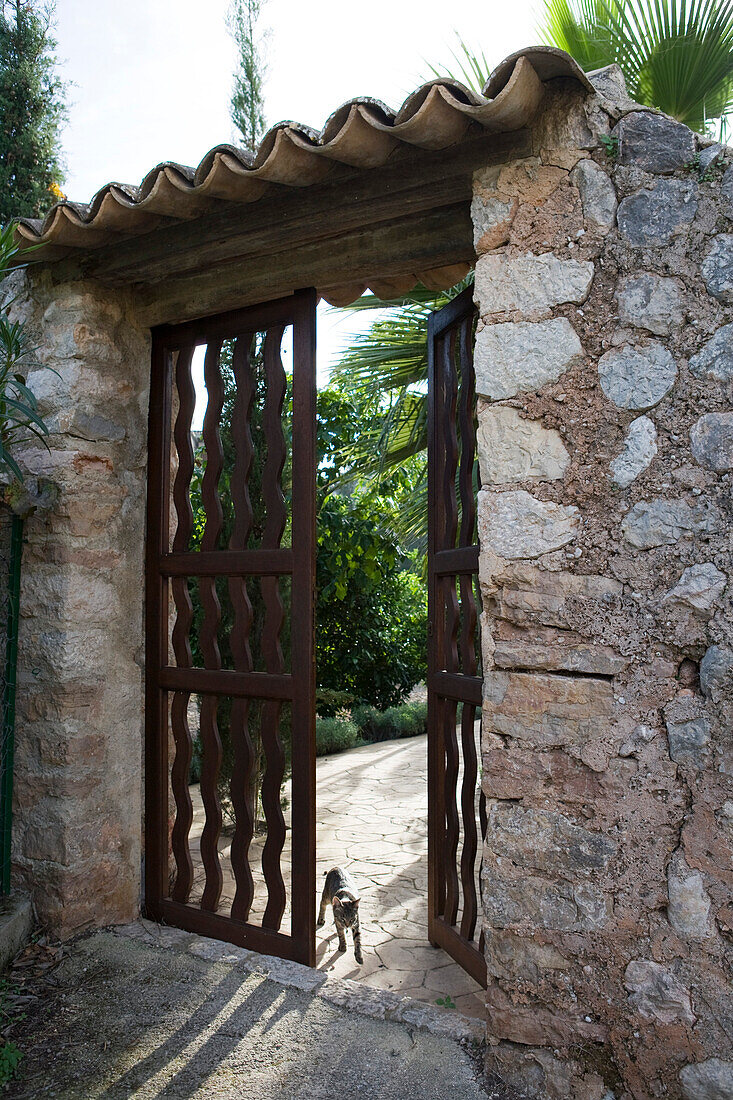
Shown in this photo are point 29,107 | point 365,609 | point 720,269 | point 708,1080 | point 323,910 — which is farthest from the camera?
point 365,609

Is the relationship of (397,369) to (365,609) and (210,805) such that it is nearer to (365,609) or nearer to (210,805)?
(210,805)

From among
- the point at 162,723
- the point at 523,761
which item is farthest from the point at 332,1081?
the point at 162,723

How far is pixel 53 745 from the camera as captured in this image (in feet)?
9.48

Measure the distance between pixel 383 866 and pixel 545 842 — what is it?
2318mm

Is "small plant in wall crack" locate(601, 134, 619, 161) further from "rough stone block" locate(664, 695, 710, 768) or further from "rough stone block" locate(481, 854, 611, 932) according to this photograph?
"rough stone block" locate(481, 854, 611, 932)

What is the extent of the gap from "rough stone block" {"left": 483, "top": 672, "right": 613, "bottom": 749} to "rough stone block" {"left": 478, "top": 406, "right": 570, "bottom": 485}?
21.6 inches

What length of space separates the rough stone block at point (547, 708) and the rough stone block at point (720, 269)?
1.04 m

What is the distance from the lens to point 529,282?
2.12 metres

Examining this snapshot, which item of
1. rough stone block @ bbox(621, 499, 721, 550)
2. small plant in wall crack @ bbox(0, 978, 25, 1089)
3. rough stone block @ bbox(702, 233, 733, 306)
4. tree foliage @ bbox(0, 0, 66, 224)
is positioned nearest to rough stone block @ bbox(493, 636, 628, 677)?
rough stone block @ bbox(621, 499, 721, 550)

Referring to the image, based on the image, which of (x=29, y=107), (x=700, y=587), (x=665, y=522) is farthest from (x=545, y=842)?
(x=29, y=107)

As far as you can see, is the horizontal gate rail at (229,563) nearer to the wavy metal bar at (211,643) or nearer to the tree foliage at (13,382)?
the wavy metal bar at (211,643)

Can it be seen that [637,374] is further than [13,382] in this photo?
No

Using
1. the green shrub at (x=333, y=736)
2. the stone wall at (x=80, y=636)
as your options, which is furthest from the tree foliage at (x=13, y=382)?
the green shrub at (x=333, y=736)

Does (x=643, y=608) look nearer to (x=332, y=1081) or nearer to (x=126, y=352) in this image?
(x=332, y=1081)
